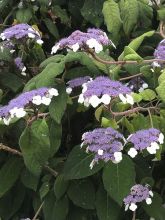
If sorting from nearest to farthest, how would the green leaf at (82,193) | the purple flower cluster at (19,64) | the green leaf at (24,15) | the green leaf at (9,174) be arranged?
the green leaf at (82,193) < the green leaf at (9,174) < the purple flower cluster at (19,64) < the green leaf at (24,15)

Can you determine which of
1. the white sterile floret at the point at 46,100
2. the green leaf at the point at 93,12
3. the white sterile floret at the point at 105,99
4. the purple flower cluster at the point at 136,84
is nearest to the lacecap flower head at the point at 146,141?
the white sterile floret at the point at 105,99

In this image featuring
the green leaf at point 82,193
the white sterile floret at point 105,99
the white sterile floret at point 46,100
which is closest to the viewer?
the white sterile floret at point 105,99

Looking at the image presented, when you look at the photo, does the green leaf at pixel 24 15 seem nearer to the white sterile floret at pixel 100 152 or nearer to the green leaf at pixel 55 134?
the green leaf at pixel 55 134

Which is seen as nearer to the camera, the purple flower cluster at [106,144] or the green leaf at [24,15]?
the purple flower cluster at [106,144]

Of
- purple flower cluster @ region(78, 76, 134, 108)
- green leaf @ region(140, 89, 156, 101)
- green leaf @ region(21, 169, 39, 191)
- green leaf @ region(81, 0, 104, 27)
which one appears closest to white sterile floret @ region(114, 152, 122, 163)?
purple flower cluster @ region(78, 76, 134, 108)

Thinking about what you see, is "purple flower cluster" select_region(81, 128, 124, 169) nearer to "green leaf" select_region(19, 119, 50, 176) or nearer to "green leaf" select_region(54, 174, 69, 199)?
"green leaf" select_region(19, 119, 50, 176)

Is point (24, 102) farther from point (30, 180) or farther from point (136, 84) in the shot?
point (136, 84)

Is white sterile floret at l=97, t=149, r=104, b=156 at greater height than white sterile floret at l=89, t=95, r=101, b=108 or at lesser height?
lesser
